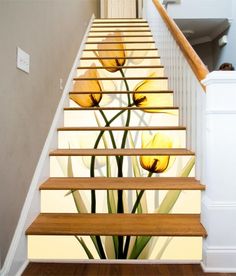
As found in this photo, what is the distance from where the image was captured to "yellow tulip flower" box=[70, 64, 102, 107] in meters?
2.66

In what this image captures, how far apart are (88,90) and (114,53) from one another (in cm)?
88

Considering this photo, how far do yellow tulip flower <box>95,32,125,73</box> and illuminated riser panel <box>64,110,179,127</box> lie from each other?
86 centimetres

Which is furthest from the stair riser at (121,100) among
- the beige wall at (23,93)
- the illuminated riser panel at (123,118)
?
the beige wall at (23,93)

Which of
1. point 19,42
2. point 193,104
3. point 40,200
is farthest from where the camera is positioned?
point 193,104

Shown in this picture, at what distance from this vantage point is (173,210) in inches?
66.5

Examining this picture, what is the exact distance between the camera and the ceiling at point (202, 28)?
488 centimetres

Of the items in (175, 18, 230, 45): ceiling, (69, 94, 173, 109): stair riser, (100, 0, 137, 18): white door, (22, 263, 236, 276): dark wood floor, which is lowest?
(22, 263, 236, 276): dark wood floor

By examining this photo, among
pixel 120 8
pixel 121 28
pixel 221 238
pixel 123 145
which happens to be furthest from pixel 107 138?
pixel 120 8

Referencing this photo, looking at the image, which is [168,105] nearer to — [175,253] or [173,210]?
[173,210]

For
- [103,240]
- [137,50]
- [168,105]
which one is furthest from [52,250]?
[137,50]

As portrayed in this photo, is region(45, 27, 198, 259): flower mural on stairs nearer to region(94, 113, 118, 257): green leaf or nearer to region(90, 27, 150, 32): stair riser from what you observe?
region(94, 113, 118, 257): green leaf

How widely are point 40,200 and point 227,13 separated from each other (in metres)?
4.41

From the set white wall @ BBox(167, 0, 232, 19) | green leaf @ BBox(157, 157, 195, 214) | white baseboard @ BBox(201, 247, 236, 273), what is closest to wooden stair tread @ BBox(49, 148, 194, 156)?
green leaf @ BBox(157, 157, 195, 214)

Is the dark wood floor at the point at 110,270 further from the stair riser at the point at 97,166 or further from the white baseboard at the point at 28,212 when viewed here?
the stair riser at the point at 97,166
